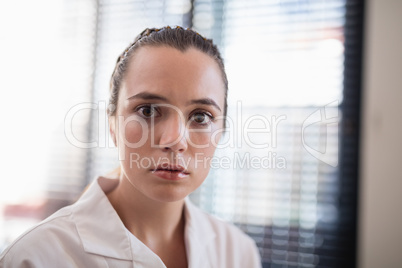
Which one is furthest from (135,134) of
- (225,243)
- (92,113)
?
(92,113)

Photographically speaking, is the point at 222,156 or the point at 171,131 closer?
the point at 171,131

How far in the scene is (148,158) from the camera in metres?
0.69

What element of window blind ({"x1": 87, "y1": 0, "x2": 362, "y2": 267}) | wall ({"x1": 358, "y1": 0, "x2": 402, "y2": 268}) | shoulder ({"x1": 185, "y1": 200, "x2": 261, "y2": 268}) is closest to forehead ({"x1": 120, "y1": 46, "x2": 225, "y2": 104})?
shoulder ({"x1": 185, "y1": 200, "x2": 261, "y2": 268})

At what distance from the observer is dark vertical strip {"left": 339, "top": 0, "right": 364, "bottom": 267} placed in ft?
4.33

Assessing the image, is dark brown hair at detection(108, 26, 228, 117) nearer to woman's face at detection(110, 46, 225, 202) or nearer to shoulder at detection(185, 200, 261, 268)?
woman's face at detection(110, 46, 225, 202)

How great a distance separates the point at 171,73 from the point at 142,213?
39cm

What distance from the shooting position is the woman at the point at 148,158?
0.66 metres

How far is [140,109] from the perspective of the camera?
2.34 feet

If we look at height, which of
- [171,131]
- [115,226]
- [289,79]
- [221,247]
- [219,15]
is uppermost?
[219,15]

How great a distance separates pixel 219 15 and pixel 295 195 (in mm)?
1008

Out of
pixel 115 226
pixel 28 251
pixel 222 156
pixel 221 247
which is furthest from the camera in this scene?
pixel 222 156

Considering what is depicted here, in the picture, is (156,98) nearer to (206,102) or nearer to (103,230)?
(206,102)

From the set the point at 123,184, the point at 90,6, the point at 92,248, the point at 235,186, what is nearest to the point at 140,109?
the point at 123,184

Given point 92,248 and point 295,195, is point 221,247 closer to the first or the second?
point 92,248
